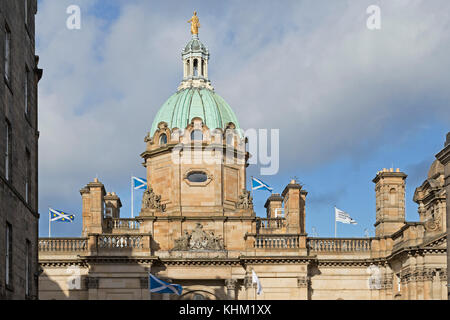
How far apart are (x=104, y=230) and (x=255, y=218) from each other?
33.4ft

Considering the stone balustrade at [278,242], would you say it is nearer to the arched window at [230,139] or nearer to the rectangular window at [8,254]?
the arched window at [230,139]

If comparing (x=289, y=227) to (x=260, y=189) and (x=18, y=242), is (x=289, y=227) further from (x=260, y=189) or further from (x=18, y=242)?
(x=18, y=242)

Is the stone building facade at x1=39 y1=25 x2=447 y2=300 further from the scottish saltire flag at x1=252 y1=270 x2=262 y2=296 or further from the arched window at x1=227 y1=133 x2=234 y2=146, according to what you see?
the scottish saltire flag at x1=252 y1=270 x2=262 y2=296

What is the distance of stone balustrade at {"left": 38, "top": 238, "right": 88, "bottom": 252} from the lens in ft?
208

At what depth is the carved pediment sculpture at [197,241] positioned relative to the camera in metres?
64.0

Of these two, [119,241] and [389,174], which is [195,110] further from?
[389,174]

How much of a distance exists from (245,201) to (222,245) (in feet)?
11.6

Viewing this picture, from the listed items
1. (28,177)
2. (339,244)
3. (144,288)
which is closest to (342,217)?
(339,244)

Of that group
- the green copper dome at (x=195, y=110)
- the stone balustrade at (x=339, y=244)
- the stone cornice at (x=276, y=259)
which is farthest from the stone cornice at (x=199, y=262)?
the green copper dome at (x=195, y=110)

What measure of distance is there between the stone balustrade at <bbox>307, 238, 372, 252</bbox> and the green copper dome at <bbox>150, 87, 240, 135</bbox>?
1104 centimetres

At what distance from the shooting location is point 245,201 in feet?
218

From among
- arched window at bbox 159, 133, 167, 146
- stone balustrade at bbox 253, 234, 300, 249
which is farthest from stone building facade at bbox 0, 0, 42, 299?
arched window at bbox 159, 133, 167, 146

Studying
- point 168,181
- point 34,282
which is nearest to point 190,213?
point 168,181

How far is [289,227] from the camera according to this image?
6588cm
